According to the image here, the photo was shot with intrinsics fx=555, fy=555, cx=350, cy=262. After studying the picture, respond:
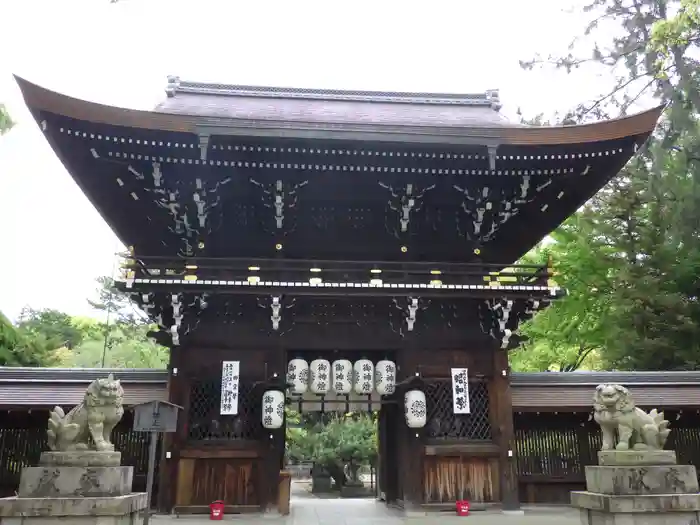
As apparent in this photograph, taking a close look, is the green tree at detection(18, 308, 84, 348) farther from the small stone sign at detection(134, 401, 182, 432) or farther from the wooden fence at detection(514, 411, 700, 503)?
the small stone sign at detection(134, 401, 182, 432)

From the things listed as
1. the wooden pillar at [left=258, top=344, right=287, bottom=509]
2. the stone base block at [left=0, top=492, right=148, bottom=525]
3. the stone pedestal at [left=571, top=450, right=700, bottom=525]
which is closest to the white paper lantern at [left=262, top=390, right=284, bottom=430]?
the wooden pillar at [left=258, top=344, right=287, bottom=509]

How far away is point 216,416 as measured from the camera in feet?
36.8

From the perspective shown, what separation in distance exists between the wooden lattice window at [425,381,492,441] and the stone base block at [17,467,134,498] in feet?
20.6

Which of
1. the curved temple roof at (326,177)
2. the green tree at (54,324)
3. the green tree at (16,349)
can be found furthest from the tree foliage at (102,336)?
the curved temple roof at (326,177)

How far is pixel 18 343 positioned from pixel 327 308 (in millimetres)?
12601

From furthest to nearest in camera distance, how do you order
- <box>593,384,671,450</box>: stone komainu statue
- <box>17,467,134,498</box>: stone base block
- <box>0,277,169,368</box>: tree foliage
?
<box>0,277,169,368</box>: tree foliage
<box>593,384,671,450</box>: stone komainu statue
<box>17,467,134,498</box>: stone base block

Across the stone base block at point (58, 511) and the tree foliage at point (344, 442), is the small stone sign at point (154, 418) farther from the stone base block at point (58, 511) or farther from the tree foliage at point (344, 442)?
the tree foliage at point (344, 442)

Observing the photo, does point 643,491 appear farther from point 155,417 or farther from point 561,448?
point 155,417

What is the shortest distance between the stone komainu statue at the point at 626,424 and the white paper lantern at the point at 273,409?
571 centimetres

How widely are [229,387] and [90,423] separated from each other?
3321 millimetres

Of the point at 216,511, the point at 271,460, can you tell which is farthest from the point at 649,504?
the point at 216,511

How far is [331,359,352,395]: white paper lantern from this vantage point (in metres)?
11.5

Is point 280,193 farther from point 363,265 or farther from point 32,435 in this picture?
point 32,435

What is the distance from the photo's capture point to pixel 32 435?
11.8 meters
